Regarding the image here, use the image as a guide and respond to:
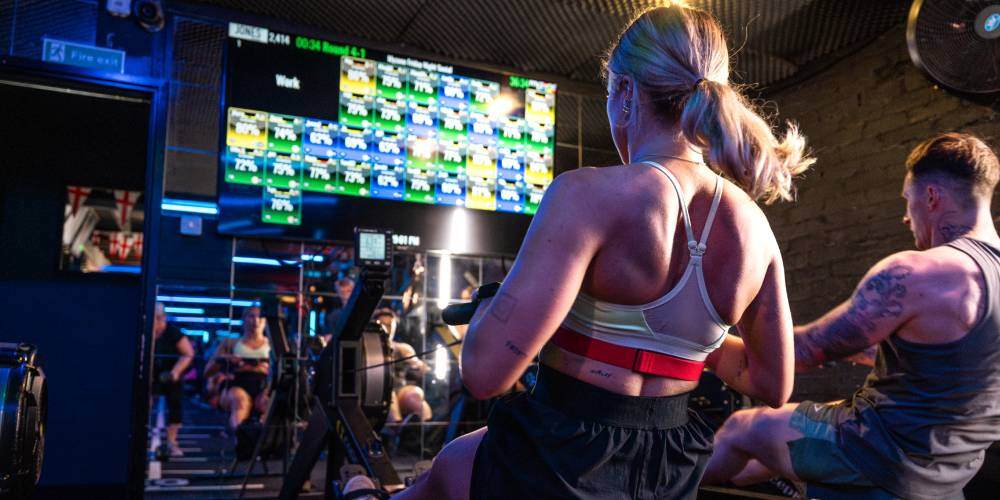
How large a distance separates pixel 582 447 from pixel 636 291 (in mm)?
252

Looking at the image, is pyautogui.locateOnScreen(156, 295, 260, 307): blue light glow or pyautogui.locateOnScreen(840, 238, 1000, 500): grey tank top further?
pyautogui.locateOnScreen(156, 295, 260, 307): blue light glow

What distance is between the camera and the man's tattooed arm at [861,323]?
6.36 ft

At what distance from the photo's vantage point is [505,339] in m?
1.05

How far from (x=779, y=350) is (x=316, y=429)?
249 centimetres

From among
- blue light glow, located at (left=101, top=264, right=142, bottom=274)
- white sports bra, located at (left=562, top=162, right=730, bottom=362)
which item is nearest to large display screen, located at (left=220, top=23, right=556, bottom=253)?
blue light glow, located at (left=101, top=264, right=142, bottom=274)

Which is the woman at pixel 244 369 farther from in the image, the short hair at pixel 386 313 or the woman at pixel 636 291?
the woman at pixel 636 291

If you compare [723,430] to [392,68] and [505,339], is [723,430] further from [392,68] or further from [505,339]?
[392,68]

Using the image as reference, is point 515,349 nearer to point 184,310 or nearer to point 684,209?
point 684,209

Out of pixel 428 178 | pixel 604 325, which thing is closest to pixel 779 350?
pixel 604 325

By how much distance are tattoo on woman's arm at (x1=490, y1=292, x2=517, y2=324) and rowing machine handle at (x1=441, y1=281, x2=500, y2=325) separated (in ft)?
0.25

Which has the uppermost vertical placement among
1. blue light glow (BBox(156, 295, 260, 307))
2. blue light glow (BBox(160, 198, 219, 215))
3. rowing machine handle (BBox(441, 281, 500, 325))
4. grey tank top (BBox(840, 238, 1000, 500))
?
blue light glow (BBox(160, 198, 219, 215))

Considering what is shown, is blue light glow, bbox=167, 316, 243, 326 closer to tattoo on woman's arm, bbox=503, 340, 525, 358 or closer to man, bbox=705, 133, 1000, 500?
man, bbox=705, 133, 1000, 500

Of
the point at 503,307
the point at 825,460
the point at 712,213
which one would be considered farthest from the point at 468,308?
the point at 825,460

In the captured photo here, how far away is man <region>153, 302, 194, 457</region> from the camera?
4.38 meters
